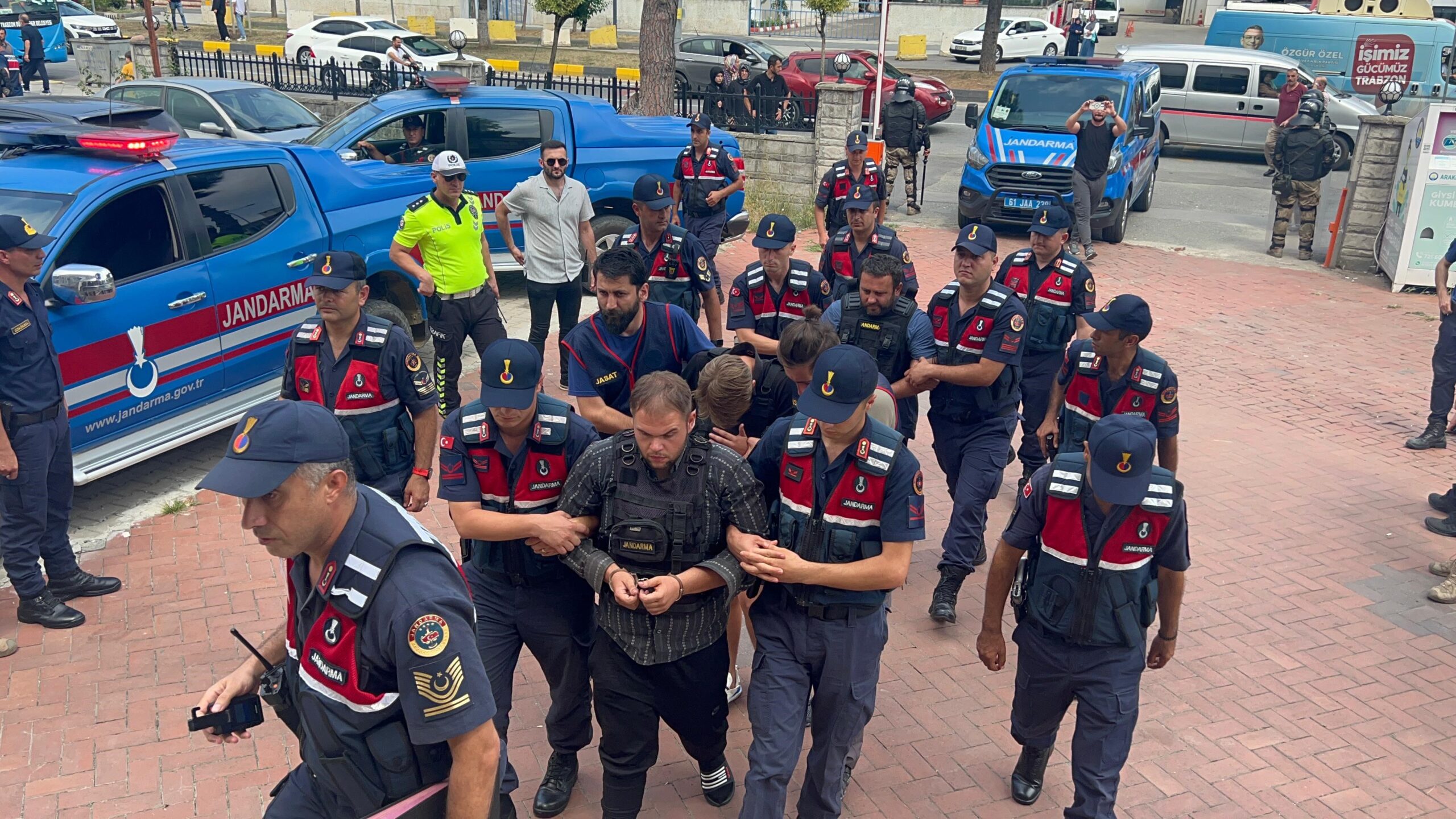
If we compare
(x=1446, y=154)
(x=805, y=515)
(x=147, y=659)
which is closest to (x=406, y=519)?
(x=805, y=515)

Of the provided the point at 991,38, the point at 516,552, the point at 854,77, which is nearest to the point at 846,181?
the point at 516,552

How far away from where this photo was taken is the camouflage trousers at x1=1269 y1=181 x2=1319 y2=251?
13945 mm

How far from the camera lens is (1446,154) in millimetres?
11961

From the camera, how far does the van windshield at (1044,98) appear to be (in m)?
14.3

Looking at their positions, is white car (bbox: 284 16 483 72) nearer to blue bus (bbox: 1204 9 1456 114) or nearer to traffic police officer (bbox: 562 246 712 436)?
blue bus (bbox: 1204 9 1456 114)

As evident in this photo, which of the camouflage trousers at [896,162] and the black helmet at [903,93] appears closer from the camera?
the black helmet at [903,93]

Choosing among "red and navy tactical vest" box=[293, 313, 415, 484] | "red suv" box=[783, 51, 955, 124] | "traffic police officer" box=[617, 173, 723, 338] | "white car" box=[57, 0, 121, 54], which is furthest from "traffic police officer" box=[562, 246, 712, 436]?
"white car" box=[57, 0, 121, 54]

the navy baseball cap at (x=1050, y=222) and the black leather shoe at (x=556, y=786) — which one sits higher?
the navy baseball cap at (x=1050, y=222)

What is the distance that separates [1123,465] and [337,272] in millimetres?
3378

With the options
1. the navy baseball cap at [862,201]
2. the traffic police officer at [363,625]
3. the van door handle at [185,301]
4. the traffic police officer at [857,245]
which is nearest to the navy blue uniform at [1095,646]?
the traffic police officer at [363,625]

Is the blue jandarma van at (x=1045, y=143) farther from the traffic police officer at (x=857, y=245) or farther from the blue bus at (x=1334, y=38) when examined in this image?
the blue bus at (x=1334, y=38)

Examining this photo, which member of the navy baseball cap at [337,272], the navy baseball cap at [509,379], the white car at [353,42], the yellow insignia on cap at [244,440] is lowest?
the navy baseball cap at [509,379]

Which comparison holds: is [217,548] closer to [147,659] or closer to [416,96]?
[147,659]

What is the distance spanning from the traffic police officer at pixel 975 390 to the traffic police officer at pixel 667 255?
65.9 inches
